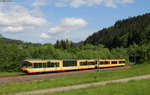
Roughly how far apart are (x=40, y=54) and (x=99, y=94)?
68.1 metres

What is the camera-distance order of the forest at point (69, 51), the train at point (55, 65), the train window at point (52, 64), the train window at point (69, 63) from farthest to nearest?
1. the forest at point (69, 51)
2. the train window at point (69, 63)
3. the train window at point (52, 64)
4. the train at point (55, 65)

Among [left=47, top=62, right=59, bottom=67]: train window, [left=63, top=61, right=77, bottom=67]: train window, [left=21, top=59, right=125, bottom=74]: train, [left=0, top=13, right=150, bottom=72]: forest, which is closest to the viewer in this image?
[left=21, top=59, right=125, bottom=74]: train

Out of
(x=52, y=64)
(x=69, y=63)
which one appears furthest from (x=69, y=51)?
(x=52, y=64)

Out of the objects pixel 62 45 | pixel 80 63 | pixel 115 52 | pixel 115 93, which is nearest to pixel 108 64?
pixel 80 63

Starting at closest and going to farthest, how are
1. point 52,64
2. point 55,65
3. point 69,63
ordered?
point 52,64 < point 55,65 < point 69,63

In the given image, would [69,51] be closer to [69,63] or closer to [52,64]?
[69,63]

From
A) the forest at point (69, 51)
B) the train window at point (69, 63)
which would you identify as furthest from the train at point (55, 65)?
the forest at point (69, 51)

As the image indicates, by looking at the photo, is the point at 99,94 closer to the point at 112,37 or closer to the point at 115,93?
the point at 115,93

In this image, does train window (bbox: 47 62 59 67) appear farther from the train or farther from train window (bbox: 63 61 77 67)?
train window (bbox: 63 61 77 67)

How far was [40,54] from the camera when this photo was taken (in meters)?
79.2

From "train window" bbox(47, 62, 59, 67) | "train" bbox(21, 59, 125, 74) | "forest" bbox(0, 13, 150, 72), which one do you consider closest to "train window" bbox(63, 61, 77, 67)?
"train" bbox(21, 59, 125, 74)

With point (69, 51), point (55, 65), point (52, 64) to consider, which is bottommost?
point (55, 65)

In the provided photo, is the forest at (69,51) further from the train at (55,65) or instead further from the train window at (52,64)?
the train window at (52,64)

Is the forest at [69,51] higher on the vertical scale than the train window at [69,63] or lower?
higher
